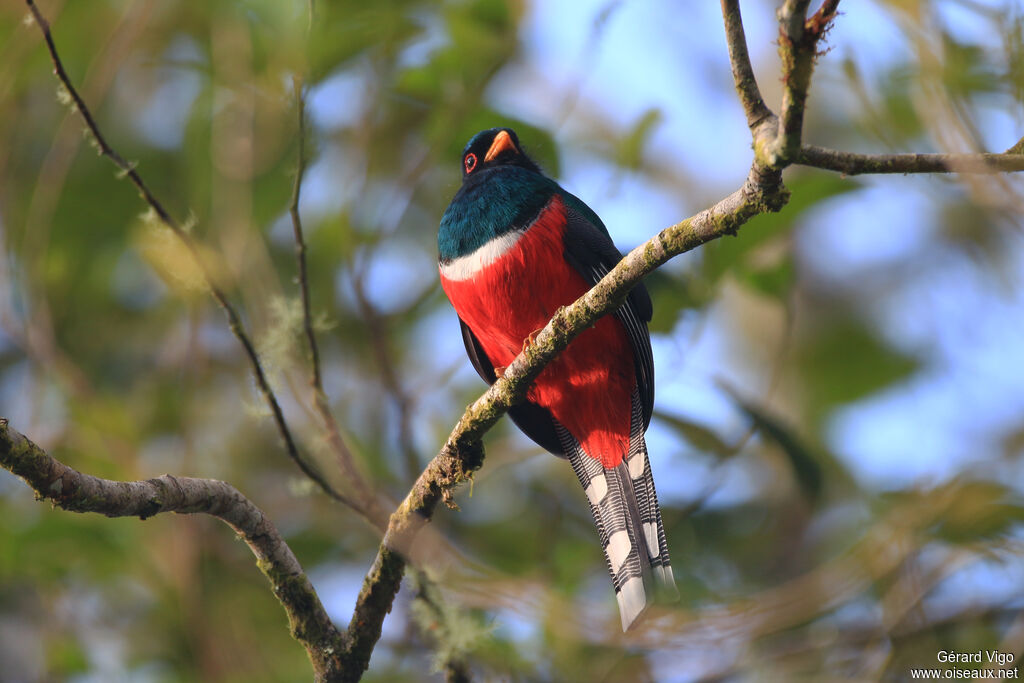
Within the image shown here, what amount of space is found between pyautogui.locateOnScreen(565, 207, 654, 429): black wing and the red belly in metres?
0.04

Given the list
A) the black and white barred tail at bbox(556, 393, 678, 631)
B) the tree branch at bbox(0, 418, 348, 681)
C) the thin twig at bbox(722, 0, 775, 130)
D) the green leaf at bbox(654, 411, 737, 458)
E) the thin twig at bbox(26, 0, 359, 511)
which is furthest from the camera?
the green leaf at bbox(654, 411, 737, 458)

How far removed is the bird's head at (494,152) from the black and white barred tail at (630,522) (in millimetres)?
1117

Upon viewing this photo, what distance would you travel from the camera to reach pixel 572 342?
10.1 ft

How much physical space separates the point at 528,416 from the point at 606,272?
73 cm

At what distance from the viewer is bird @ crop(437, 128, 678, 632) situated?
322 centimetres

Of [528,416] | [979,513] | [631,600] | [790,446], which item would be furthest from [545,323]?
[979,513]

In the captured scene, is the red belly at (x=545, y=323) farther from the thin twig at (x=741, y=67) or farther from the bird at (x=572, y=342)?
the thin twig at (x=741, y=67)

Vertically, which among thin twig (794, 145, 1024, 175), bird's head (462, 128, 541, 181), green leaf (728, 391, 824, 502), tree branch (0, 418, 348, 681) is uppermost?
bird's head (462, 128, 541, 181)

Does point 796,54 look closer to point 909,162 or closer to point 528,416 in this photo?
point 909,162

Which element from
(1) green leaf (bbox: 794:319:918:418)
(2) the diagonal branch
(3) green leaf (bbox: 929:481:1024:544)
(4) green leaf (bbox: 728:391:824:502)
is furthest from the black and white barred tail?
(1) green leaf (bbox: 794:319:918:418)

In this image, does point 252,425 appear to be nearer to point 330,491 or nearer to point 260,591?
point 260,591

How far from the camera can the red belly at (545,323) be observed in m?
3.21

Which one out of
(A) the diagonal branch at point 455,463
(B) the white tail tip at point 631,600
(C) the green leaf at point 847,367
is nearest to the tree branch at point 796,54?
(A) the diagonal branch at point 455,463

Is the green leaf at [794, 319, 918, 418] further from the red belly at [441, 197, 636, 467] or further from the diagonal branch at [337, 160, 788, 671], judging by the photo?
the diagonal branch at [337, 160, 788, 671]
